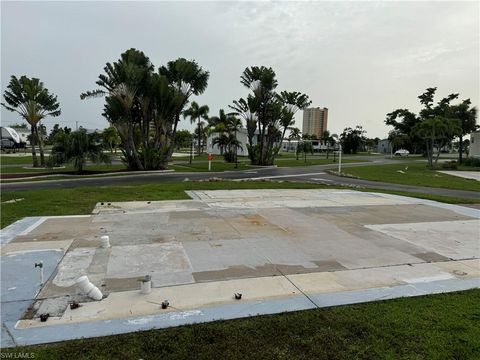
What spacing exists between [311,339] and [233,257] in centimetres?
277

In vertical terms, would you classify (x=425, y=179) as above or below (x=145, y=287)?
below

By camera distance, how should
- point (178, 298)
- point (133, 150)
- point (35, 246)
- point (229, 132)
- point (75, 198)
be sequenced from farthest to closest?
point (229, 132)
point (133, 150)
point (75, 198)
point (35, 246)
point (178, 298)

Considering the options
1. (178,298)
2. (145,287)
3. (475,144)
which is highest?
(475,144)

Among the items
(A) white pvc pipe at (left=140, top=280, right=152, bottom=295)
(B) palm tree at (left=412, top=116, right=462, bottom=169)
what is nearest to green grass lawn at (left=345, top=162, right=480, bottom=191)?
(B) palm tree at (left=412, top=116, right=462, bottom=169)

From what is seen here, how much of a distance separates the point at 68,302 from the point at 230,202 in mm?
7946

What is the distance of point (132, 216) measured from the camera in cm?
955

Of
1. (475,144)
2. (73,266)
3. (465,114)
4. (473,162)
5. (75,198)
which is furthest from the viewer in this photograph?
(465,114)

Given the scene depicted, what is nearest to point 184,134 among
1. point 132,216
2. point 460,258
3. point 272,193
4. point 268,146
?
point 268,146

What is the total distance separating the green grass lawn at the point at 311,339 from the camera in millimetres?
3397

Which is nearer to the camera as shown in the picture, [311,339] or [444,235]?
[311,339]

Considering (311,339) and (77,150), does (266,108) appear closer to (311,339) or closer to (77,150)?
(77,150)

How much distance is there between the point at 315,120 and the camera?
128250mm

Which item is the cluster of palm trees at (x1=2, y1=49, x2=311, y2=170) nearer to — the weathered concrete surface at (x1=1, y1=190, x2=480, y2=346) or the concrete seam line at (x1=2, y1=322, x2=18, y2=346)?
the weathered concrete surface at (x1=1, y1=190, x2=480, y2=346)

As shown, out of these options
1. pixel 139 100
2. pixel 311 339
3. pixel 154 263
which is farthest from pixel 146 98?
pixel 311 339
